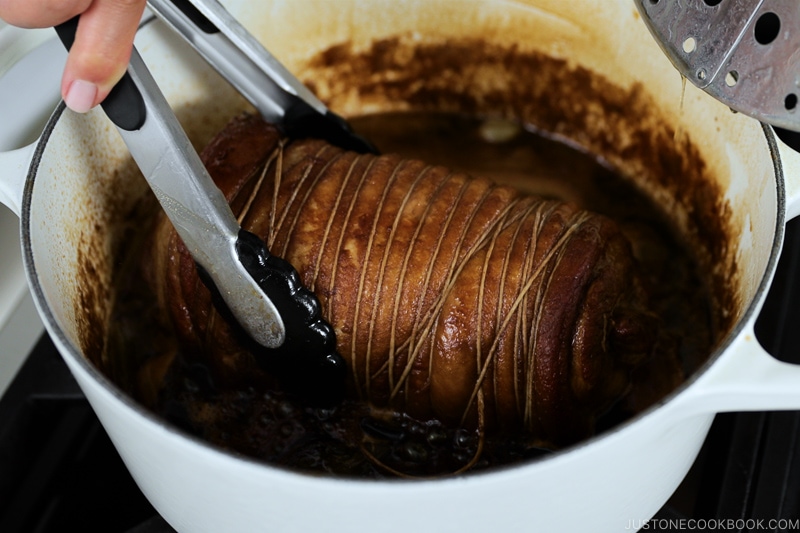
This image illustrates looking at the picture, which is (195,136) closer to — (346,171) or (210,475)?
(346,171)

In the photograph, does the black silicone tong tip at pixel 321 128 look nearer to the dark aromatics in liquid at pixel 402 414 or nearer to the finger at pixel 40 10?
the dark aromatics in liquid at pixel 402 414

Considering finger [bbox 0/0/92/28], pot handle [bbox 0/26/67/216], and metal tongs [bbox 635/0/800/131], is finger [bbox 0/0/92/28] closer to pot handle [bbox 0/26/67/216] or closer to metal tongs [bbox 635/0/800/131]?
pot handle [bbox 0/26/67/216]

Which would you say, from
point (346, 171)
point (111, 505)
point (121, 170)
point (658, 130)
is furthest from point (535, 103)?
point (111, 505)

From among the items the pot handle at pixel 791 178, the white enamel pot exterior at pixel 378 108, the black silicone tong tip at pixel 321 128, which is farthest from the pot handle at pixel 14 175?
the pot handle at pixel 791 178

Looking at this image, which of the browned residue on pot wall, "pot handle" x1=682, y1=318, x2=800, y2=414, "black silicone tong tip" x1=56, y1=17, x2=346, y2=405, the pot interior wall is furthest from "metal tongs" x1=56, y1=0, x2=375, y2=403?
"pot handle" x1=682, y1=318, x2=800, y2=414

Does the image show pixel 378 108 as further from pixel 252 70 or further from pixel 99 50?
pixel 99 50

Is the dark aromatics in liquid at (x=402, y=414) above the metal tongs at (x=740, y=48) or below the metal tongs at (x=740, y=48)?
below

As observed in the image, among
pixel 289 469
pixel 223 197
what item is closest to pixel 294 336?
pixel 223 197

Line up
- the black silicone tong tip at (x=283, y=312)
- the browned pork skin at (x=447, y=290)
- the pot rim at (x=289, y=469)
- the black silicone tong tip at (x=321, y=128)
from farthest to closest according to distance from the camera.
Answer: the black silicone tong tip at (x=321, y=128)
the browned pork skin at (x=447, y=290)
the black silicone tong tip at (x=283, y=312)
the pot rim at (x=289, y=469)
